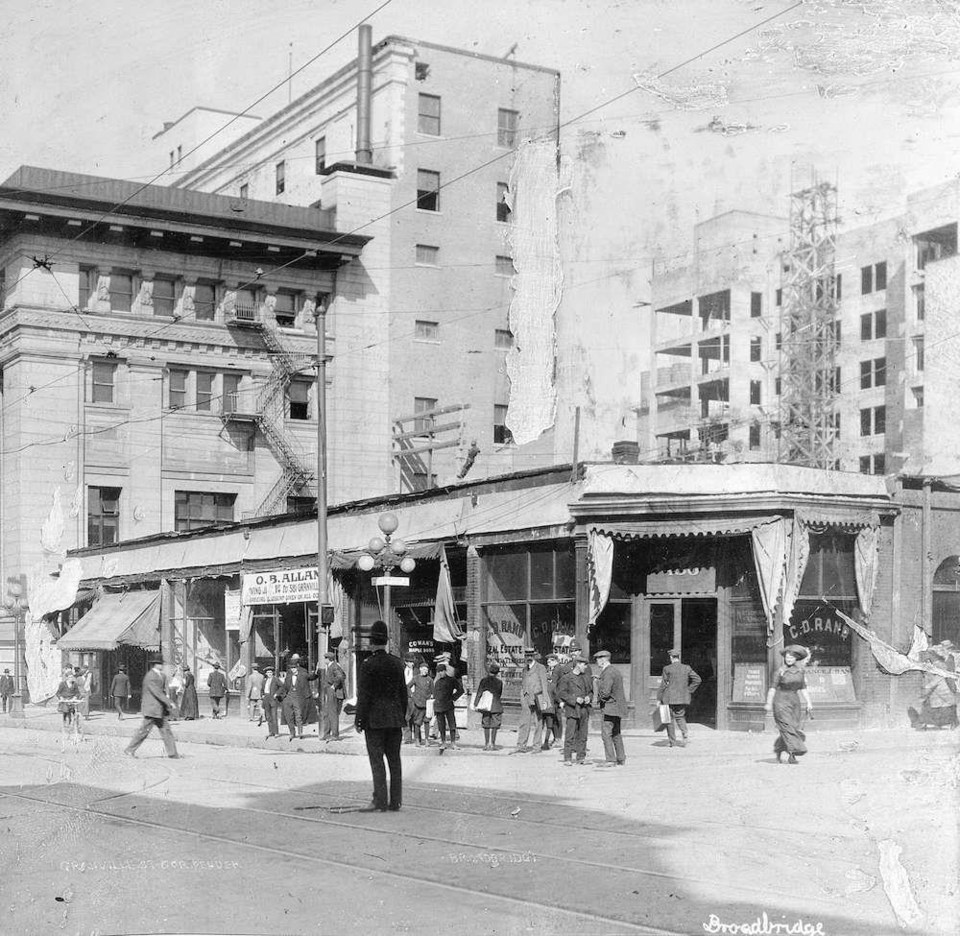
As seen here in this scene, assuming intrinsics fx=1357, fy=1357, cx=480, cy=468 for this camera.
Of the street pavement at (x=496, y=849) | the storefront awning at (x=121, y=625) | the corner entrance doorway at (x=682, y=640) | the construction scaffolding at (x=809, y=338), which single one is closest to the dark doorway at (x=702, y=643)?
the corner entrance doorway at (x=682, y=640)

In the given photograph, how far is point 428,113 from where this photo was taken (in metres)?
51.1

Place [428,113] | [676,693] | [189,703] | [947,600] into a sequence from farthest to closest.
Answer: [428,113], [189,703], [947,600], [676,693]

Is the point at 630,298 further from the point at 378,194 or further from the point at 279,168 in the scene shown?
the point at 279,168

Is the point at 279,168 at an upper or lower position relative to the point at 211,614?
upper

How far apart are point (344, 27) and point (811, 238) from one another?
49626 millimetres

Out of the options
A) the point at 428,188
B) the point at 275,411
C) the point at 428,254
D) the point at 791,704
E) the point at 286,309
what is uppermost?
the point at 428,188

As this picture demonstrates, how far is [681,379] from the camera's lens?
251 ft

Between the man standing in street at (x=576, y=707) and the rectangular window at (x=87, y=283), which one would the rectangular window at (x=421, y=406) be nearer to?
the rectangular window at (x=87, y=283)

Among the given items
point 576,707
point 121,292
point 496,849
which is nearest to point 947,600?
point 576,707

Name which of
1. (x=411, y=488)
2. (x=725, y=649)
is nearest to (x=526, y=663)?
(x=725, y=649)

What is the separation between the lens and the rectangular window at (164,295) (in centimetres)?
4831

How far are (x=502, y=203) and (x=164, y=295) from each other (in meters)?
13.7

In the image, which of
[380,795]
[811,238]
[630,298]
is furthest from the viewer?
[811,238]

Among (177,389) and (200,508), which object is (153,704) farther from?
(200,508)
